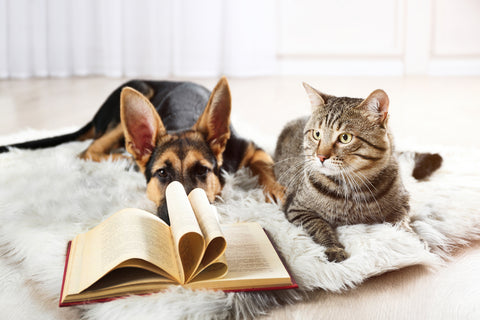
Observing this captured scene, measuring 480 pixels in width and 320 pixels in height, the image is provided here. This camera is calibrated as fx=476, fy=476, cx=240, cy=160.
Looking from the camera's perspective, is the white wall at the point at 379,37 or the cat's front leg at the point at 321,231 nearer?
the cat's front leg at the point at 321,231

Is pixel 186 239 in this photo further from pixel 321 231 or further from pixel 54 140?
pixel 54 140

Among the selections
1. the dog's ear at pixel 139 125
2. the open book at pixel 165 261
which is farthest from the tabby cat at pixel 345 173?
the dog's ear at pixel 139 125

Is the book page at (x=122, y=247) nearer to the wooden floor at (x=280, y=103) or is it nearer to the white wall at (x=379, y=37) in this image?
the wooden floor at (x=280, y=103)

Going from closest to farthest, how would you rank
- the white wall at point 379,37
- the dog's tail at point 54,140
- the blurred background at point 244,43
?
1. the dog's tail at point 54,140
2. the blurred background at point 244,43
3. the white wall at point 379,37

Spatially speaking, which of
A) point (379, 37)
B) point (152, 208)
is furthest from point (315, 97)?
point (379, 37)

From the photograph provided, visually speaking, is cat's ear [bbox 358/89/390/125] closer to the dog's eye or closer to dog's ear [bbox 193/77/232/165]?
dog's ear [bbox 193/77/232/165]

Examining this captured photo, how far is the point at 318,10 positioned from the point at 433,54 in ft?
5.19

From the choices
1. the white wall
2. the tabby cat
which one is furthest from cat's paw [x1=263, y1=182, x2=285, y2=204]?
the white wall

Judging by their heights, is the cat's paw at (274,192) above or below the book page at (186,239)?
below

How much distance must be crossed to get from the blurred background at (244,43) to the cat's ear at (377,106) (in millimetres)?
3718

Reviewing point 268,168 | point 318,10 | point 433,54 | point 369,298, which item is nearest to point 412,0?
point 433,54

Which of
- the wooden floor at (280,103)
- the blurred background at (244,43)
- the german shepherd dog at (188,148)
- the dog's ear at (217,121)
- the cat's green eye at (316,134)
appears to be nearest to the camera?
the cat's green eye at (316,134)

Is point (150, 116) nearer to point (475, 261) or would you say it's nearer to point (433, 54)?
point (475, 261)

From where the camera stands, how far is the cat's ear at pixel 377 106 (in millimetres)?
1535
